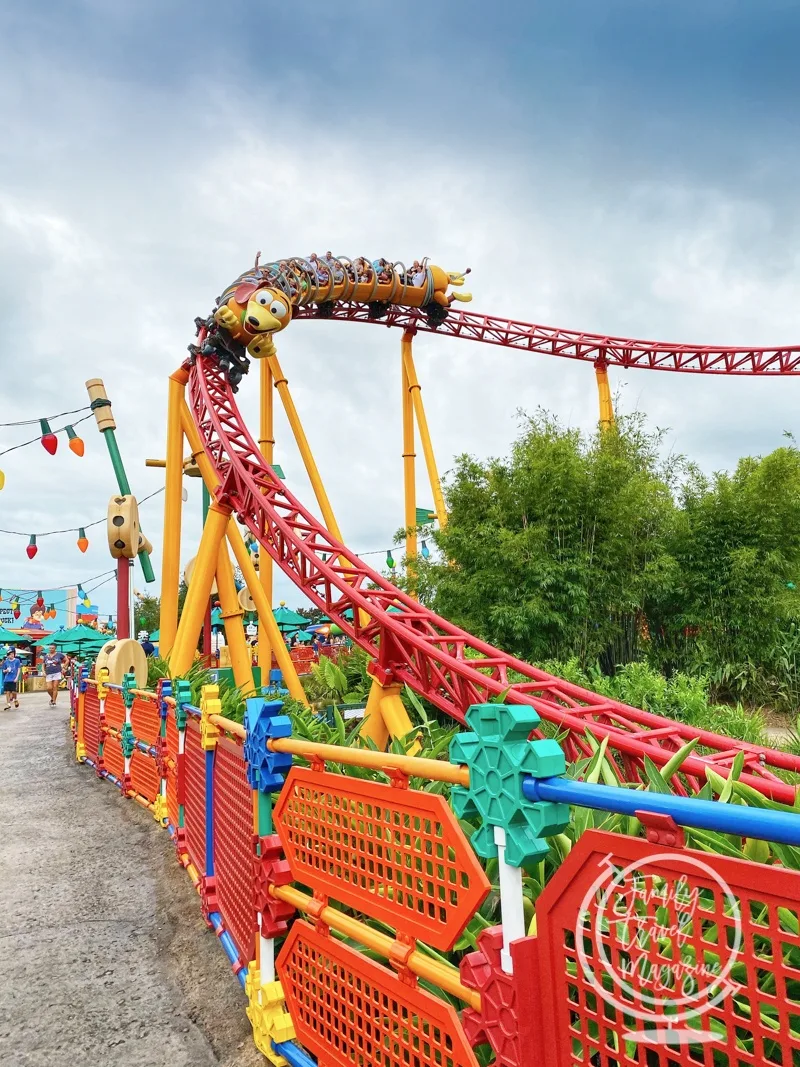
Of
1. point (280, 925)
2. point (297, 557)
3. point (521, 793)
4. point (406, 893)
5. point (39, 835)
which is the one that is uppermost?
point (297, 557)

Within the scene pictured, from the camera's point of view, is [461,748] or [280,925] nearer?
[461,748]

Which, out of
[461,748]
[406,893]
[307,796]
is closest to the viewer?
[461,748]

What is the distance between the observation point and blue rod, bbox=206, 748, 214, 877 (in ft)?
12.9

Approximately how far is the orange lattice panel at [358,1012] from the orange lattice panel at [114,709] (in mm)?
5877

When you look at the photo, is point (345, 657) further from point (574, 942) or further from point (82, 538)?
point (82, 538)

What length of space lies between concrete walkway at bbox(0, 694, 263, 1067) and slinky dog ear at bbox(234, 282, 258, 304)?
6409 mm

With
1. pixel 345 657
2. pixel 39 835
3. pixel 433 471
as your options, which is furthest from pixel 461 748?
pixel 433 471

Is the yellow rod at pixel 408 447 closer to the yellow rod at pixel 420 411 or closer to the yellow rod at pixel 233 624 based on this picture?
the yellow rod at pixel 420 411

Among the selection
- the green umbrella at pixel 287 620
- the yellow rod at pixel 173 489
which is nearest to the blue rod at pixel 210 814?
the yellow rod at pixel 173 489

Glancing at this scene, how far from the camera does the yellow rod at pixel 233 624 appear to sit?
31.5 feet

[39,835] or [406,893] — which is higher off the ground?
[406,893]

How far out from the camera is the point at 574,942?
54.6 inches

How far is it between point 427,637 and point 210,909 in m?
2.98

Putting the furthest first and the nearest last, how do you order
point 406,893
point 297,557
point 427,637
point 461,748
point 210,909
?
point 297,557 < point 427,637 < point 210,909 < point 406,893 < point 461,748
